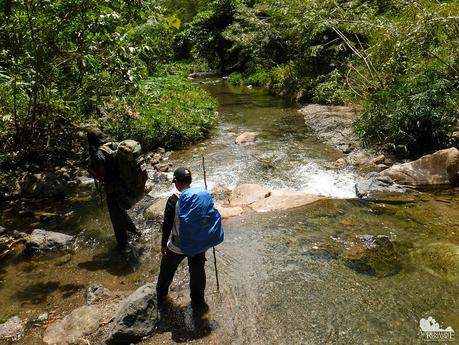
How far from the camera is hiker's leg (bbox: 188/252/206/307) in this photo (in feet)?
15.4

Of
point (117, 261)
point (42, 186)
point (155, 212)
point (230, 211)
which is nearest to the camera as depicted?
point (117, 261)

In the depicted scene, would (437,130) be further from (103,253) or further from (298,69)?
(298,69)

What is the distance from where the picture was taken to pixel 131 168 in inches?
238

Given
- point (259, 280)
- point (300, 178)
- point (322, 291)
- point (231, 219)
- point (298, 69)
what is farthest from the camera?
point (298, 69)

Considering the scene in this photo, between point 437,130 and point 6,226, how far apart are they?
10.2m

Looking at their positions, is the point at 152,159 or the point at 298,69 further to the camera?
the point at 298,69

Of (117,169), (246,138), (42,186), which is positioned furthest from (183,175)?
(246,138)

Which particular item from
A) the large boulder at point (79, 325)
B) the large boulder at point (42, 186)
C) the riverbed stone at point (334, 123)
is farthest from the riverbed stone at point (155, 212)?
the riverbed stone at point (334, 123)

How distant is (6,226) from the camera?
7.78 m

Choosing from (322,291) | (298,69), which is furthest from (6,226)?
(298,69)

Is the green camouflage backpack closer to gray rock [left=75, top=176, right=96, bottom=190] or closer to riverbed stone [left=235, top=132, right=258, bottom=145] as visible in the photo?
gray rock [left=75, top=176, right=96, bottom=190]

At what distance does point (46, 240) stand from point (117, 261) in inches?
58.4

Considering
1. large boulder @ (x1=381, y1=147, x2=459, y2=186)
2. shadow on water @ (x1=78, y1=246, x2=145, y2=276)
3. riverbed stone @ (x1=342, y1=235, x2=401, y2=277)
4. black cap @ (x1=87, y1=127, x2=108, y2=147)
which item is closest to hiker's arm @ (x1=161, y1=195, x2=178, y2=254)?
shadow on water @ (x1=78, y1=246, x2=145, y2=276)

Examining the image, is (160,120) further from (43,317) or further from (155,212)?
(43,317)
